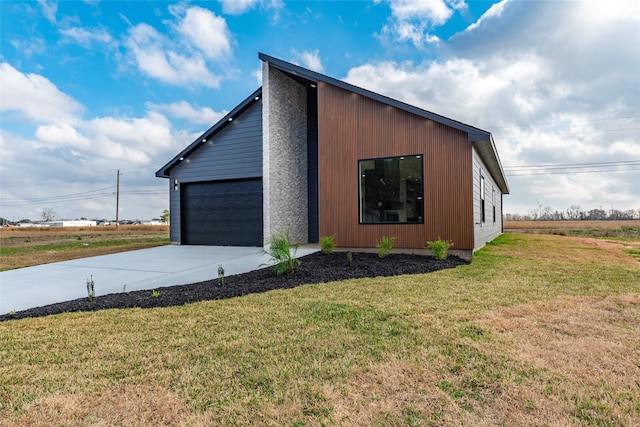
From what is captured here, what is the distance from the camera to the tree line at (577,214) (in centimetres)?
3710

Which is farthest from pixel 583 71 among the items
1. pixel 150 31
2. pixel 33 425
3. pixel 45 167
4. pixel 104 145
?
pixel 45 167

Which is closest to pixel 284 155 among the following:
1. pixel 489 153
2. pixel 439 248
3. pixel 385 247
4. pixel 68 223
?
pixel 385 247

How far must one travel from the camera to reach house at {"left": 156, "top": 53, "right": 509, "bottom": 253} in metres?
7.79

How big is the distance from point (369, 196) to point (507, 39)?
804cm

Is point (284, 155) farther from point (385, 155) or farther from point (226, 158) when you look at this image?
point (385, 155)

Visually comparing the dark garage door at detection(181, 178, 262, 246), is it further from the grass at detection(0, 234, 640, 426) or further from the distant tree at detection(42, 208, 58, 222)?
the distant tree at detection(42, 208, 58, 222)

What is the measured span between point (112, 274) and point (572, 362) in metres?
7.59

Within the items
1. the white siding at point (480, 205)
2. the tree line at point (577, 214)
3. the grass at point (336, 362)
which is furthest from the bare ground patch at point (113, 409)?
the tree line at point (577, 214)

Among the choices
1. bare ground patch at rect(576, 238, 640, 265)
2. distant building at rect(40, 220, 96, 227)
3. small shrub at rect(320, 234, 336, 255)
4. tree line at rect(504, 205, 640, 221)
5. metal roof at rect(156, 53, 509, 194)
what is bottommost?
distant building at rect(40, 220, 96, 227)

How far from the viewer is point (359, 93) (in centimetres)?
852

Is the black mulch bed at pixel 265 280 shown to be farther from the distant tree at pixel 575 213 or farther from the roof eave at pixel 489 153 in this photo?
the distant tree at pixel 575 213

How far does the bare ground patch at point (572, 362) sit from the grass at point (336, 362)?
1 centimetres

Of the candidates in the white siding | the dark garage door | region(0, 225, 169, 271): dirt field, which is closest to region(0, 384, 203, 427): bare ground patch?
the white siding

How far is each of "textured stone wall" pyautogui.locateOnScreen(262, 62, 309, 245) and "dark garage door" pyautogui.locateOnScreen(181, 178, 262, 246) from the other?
132 cm
